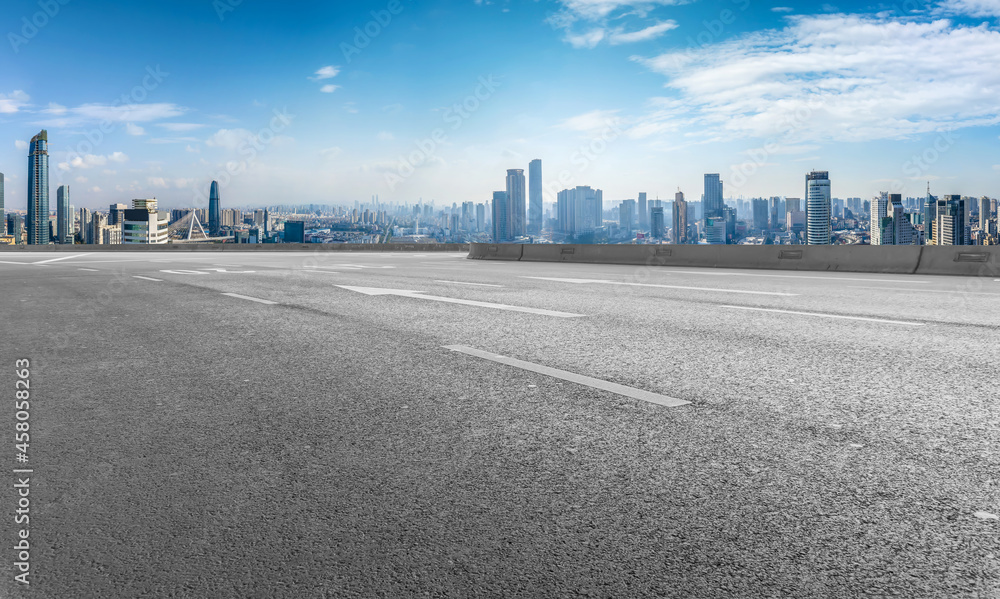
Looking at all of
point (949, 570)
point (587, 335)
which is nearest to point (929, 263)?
point (587, 335)

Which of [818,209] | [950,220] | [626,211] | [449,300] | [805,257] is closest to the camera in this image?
[449,300]

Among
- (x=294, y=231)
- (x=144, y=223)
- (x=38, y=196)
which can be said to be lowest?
(x=294, y=231)

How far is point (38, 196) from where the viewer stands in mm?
100188

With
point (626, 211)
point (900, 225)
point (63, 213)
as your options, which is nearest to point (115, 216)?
point (63, 213)

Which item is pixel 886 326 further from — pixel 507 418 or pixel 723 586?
pixel 723 586

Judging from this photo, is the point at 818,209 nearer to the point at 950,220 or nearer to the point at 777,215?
the point at 950,220

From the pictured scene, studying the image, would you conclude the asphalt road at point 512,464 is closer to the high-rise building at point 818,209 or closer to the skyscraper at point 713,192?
the high-rise building at point 818,209

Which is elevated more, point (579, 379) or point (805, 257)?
point (805, 257)

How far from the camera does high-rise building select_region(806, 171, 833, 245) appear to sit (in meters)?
24.2

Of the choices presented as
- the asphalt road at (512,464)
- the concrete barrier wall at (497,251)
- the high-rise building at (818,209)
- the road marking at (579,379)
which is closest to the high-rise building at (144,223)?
the concrete barrier wall at (497,251)

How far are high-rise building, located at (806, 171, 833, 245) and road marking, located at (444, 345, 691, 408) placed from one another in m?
15.5

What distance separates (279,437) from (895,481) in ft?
8.95

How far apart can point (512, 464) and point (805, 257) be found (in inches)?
693

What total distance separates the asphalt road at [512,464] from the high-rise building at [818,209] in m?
15.6
